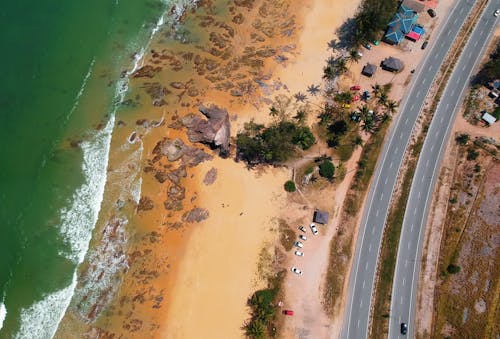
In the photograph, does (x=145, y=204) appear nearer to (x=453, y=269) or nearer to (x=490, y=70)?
(x=453, y=269)

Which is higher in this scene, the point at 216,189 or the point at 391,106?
the point at 391,106

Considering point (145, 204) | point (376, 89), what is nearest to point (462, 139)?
point (376, 89)

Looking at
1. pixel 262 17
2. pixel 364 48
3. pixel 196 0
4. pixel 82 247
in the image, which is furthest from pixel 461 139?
pixel 82 247

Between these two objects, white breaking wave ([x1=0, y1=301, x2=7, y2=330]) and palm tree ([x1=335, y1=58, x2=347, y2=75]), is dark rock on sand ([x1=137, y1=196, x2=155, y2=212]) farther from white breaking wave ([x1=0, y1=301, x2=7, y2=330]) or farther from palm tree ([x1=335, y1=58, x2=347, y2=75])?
palm tree ([x1=335, y1=58, x2=347, y2=75])

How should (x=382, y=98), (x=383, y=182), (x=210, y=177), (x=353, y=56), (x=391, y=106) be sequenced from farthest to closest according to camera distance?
(x=353, y=56)
(x=382, y=98)
(x=391, y=106)
(x=383, y=182)
(x=210, y=177)

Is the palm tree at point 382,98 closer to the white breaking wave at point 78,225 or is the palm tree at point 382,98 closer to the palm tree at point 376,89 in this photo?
the palm tree at point 376,89

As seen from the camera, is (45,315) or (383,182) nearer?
(45,315)

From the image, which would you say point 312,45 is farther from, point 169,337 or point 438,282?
point 169,337
